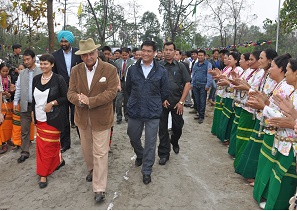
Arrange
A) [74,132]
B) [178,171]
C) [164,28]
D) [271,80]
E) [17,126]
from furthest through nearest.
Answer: [164,28], [74,132], [17,126], [178,171], [271,80]

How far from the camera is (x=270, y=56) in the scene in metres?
3.71

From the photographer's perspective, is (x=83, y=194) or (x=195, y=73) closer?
(x=83, y=194)

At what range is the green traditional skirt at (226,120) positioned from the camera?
514 cm

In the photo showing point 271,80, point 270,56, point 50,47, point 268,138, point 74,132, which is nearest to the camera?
point 268,138

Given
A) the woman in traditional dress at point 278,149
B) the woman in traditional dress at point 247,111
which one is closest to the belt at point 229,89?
the woman in traditional dress at point 247,111

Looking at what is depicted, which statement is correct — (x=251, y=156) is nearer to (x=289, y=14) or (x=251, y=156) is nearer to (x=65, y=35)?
(x=65, y=35)

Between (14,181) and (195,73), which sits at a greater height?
(195,73)

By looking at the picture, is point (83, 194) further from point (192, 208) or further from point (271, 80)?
point (271, 80)

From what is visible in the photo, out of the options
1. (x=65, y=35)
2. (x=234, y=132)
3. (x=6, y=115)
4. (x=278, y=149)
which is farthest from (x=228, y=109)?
(x=6, y=115)

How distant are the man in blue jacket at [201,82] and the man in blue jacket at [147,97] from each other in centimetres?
366

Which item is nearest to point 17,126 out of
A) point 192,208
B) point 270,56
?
point 192,208

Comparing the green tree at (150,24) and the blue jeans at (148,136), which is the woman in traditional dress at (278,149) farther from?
the green tree at (150,24)

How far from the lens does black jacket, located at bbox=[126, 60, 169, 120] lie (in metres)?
3.69

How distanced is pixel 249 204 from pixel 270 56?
1958mm
